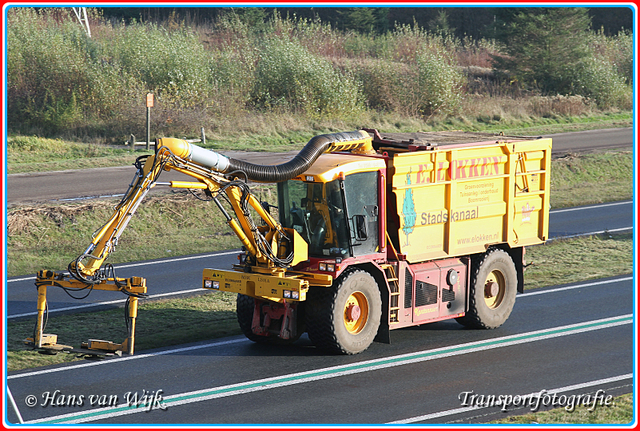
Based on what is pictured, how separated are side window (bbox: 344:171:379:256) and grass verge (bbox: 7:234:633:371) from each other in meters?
2.85

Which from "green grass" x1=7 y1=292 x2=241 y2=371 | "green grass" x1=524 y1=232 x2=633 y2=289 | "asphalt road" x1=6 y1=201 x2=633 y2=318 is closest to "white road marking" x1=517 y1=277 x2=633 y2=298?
"green grass" x1=524 y1=232 x2=633 y2=289

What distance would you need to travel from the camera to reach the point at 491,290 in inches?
556

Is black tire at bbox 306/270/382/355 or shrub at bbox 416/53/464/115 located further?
shrub at bbox 416/53/464/115

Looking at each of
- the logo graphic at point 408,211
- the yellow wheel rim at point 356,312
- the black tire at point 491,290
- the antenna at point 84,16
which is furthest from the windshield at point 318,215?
the antenna at point 84,16

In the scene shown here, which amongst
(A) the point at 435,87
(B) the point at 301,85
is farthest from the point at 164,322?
(A) the point at 435,87

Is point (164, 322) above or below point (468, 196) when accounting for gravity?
below

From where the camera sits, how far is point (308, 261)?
40.0 feet

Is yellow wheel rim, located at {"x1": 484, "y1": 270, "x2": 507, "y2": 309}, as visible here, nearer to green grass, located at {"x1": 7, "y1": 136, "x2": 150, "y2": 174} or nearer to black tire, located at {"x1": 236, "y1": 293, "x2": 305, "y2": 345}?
black tire, located at {"x1": 236, "y1": 293, "x2": 305, "y2": 345}

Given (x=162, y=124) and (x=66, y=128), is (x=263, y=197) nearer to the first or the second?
(x=162, y=124)

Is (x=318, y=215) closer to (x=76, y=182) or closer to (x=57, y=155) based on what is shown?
(x=76, y=182)

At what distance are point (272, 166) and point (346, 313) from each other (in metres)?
2.40

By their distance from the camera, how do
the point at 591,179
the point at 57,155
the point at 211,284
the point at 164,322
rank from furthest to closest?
the point at 591,179
the point at 57,155
the point at 164,322
the point at 211,284

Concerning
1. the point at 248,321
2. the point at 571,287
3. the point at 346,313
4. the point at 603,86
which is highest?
the point at 603,86

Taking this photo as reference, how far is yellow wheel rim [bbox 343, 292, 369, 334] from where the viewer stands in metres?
12.1
